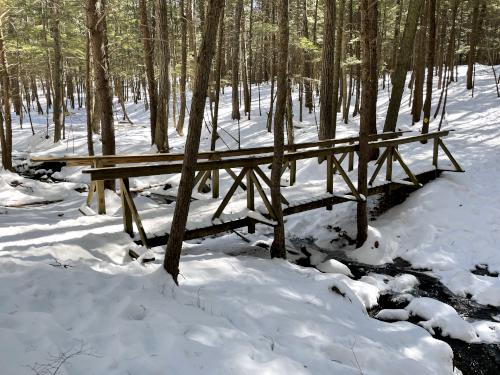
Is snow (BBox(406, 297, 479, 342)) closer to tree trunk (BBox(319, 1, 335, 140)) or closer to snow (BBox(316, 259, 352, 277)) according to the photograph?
snow (BBox(316, 259, 352, 277))

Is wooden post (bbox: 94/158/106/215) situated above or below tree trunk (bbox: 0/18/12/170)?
below

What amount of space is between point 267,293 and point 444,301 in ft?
10.2

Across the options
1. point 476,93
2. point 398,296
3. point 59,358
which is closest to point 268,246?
point 398,296

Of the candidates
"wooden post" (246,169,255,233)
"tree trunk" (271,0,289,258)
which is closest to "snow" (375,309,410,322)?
"tree trunk" (271,0,289,258)

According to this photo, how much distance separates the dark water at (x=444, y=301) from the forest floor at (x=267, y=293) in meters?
0.02

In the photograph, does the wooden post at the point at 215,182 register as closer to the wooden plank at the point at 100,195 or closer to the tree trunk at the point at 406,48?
the wooden plank at the point at 100,195

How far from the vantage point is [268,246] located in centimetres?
813

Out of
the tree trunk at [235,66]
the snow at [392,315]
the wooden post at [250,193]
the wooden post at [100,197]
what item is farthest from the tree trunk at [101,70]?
the tree trunk at [235,66]

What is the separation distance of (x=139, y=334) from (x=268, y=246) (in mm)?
4733

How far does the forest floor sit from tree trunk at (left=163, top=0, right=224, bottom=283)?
1.26 feet

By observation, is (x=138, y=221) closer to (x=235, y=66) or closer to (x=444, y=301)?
(x=444, y=301)

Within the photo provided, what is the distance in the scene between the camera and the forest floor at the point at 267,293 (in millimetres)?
3447

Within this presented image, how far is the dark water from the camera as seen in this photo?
16.1 ft

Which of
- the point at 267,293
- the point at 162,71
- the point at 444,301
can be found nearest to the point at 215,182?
the point at 267,293
